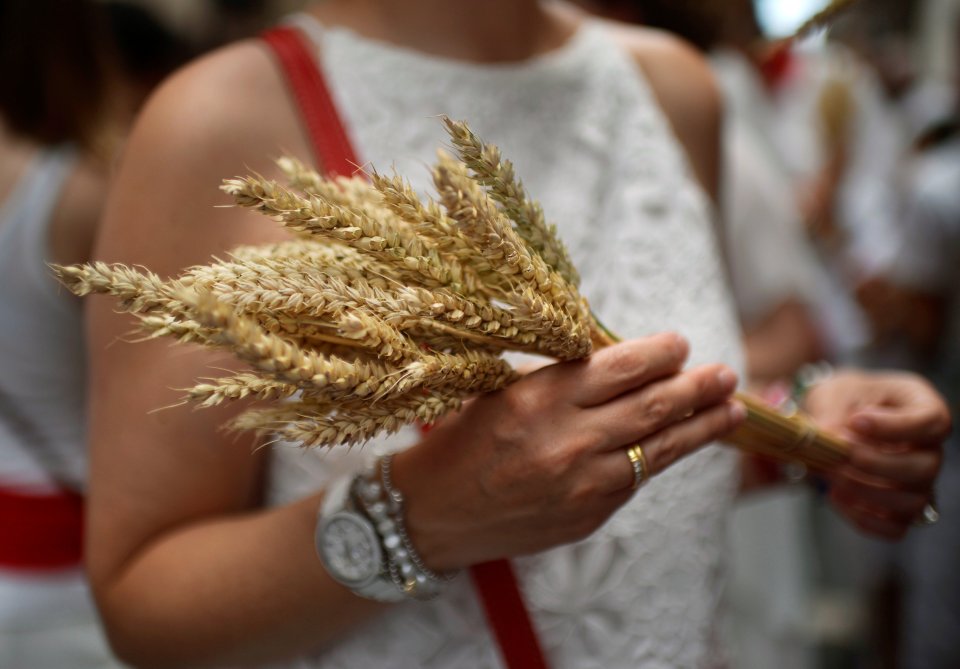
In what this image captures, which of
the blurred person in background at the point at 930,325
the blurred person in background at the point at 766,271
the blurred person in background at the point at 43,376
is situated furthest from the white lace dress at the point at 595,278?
the blurred person in background at the point at 930,325

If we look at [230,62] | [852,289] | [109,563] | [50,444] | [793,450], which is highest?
[230,62]

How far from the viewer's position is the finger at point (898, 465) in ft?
3.23

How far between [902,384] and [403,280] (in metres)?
0.69

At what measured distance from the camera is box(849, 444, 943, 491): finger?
0.98 metres

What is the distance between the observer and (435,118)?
3.45 ft

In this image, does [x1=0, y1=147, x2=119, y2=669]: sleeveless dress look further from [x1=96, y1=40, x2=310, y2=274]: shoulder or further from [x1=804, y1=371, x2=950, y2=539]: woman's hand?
[x1=804, y1=371, x2=950, y2=539]: woman's hand

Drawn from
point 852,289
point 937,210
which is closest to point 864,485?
point 937,210

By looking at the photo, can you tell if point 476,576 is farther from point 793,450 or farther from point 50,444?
point 50,444

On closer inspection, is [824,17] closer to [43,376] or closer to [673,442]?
[673,442]

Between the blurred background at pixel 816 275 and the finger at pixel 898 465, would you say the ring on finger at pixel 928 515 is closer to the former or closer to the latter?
the finger at pixel 898 465

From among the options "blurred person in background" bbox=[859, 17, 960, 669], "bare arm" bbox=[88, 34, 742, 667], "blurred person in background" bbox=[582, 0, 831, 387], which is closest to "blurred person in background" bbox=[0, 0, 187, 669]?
"bare arm" bbox=[88, 34, 742, 667]

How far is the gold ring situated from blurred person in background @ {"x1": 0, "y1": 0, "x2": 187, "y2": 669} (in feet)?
3.63

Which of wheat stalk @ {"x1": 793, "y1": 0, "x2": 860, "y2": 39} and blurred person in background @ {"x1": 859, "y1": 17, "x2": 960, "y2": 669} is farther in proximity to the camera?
blurred person in background @ {"x1": 859, "y1": 17, "x2": 960, "y2": 669}

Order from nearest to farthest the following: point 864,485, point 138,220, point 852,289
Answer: point 138,220, point 864,485, point 852,289
